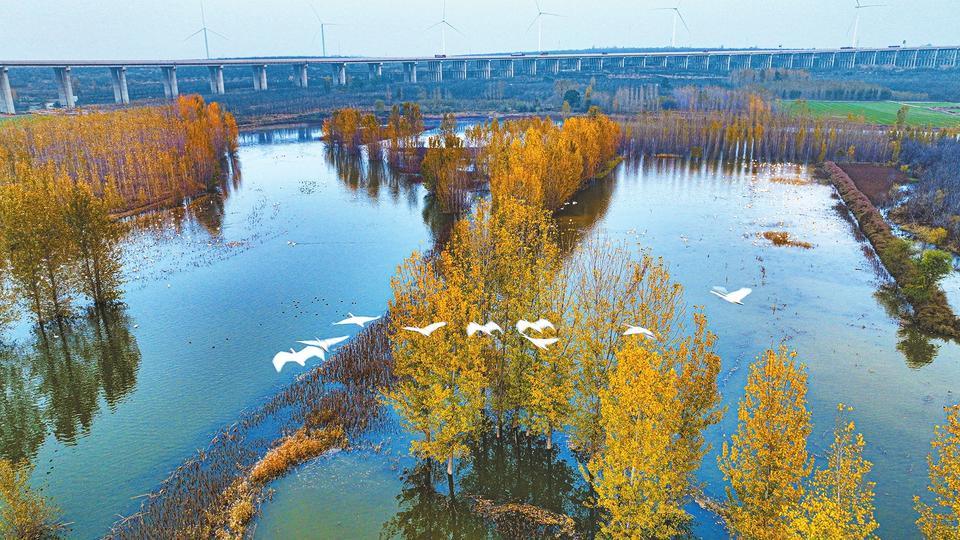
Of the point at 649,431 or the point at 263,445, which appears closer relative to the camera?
the point at 649,431

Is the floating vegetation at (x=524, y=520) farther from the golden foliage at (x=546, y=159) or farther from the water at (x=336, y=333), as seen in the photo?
the golden foliage at (x=546, y=159)

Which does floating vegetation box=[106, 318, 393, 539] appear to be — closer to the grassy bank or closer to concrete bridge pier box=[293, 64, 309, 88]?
the grassy bank

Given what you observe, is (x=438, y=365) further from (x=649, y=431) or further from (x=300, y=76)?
(x=300, y=76)

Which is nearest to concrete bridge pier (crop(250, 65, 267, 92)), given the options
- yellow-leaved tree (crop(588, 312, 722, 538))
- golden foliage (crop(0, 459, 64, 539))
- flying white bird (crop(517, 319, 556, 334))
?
golden foliage (crop(0, 459, 64, 539))

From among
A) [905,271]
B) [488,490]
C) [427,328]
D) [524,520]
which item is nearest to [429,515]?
[488,490]

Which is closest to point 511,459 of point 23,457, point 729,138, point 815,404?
point 815,404
